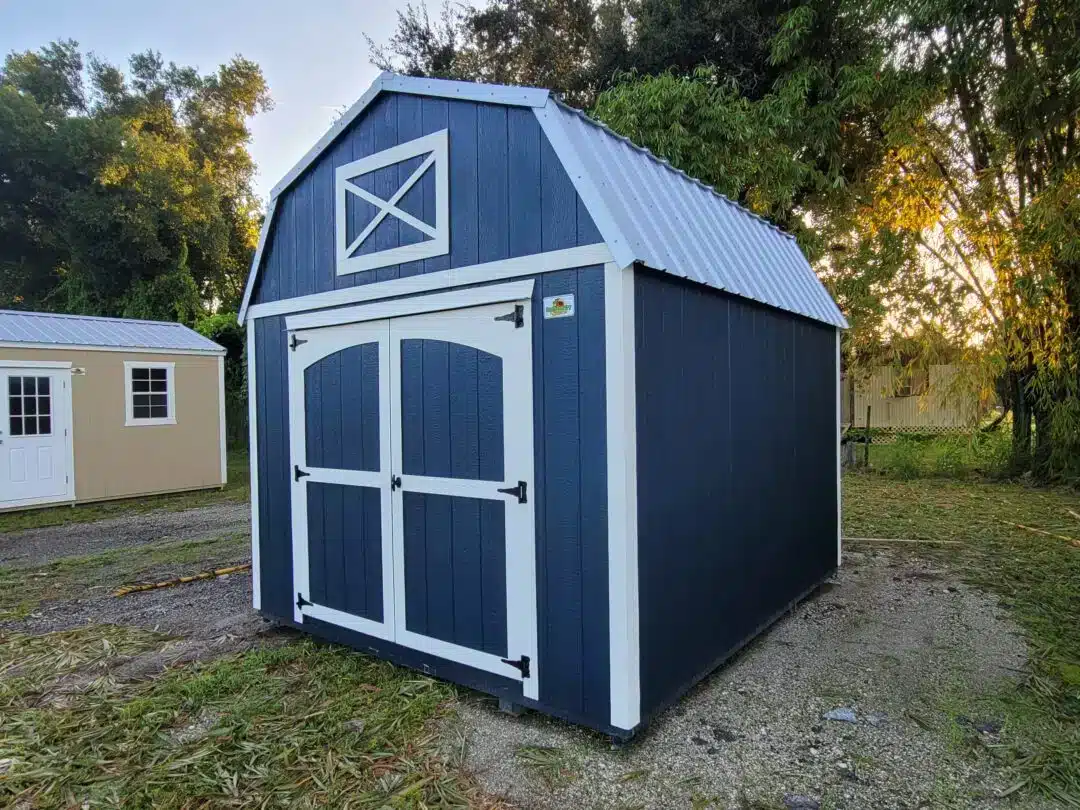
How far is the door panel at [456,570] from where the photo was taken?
9.19 feet

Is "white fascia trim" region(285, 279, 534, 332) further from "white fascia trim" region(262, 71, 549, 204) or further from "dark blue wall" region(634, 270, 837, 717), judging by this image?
"white fascia trim" region(262, 71, 549, 204)

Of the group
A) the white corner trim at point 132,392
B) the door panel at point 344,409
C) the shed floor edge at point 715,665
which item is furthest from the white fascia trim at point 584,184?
the white corner trim at point 132,392

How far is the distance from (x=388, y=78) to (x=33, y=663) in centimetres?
345

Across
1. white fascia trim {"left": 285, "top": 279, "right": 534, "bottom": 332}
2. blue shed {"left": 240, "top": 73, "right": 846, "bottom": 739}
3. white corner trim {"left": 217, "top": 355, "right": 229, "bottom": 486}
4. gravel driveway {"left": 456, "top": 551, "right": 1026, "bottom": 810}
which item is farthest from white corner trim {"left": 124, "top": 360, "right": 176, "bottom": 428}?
gravel driveway {"left": 456, "top": 551, "right": 1026, "bottom": 810}

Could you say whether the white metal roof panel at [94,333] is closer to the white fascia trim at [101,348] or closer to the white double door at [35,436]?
the white fascia trim at [101,348]

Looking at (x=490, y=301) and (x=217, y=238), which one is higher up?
(x=217, y=238)

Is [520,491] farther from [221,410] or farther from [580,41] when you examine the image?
[580,41]

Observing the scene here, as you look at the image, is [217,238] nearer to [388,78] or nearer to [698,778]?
[388,78]

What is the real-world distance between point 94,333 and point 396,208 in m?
7.68

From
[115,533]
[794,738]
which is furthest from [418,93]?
[115,533]

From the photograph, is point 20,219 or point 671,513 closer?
point 671,513

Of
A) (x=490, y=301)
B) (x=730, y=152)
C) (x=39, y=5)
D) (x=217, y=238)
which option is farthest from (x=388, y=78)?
(x=39, y=5)

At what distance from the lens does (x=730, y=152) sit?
865cm

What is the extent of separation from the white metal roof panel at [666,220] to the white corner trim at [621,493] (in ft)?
0.58
